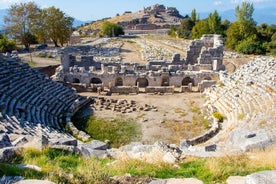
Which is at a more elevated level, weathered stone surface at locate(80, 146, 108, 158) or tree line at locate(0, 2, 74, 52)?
tree line at locate(0, 2, 74, 52)

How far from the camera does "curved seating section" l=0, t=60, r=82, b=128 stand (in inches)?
669

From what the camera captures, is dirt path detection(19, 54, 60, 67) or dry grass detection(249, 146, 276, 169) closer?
dry grass detection(249, 146, 276, 169)

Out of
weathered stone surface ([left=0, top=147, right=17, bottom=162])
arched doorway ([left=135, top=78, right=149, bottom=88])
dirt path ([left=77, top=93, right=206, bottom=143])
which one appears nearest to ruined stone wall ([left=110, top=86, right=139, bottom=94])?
dirt path ([left=77, top=93, right=206, bottom=143])

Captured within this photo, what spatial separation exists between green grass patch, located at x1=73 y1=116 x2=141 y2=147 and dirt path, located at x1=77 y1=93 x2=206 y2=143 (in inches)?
19.5

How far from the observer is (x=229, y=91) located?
2152cm

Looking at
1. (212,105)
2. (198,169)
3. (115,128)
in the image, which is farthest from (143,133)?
(198,169)

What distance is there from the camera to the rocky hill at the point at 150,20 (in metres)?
105

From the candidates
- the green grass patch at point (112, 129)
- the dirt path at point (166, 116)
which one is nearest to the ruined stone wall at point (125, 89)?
the dirt path at point (166, 116)

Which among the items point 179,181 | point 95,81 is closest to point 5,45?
point 95,81

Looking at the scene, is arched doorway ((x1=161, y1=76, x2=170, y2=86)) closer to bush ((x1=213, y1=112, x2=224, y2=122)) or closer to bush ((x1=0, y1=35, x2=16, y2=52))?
bush ((x1=213, y1=112, x2=224, y2=122))

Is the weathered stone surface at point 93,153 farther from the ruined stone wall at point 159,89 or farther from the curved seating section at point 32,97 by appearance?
the ruined stone wall at point 159,89

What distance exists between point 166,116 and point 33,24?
3231cm

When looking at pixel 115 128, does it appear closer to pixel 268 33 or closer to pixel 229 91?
pixel 229 91

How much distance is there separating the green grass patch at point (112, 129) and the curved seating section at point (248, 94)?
17.6ft
